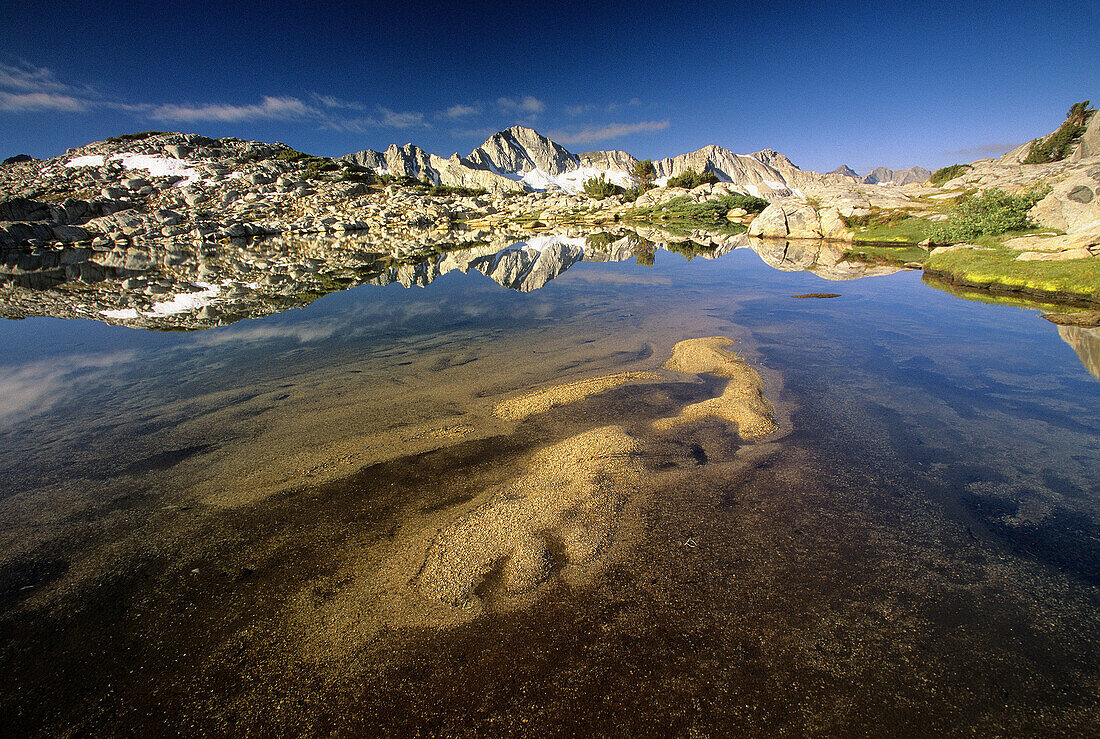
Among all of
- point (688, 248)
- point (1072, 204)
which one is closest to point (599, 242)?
point (688, 248)

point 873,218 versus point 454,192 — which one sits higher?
point 454,192

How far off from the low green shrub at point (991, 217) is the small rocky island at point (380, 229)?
6.2 inches

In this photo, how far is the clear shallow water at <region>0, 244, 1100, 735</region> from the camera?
379cm

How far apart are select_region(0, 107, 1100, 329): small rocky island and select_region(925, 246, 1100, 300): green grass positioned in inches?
3.3

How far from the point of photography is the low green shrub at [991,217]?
26.3 meters

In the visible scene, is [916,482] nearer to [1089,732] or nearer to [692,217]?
[1089,732]

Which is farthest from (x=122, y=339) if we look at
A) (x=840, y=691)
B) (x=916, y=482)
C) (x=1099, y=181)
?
(x=1099, y=181)

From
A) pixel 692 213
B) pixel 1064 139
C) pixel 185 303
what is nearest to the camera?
pixel 185 303

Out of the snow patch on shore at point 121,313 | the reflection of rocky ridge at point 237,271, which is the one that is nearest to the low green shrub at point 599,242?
the reflection of rocky ridge at point 237,271

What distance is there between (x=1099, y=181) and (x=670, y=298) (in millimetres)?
25503

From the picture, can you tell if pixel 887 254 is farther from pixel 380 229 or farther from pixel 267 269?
pixel 380 229

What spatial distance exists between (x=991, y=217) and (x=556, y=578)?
39119 mm

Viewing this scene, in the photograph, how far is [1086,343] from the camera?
41.4 ft

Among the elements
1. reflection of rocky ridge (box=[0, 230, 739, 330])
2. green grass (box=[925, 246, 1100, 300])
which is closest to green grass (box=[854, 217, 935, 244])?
reflection of rocky ridge (box=[0, 230, 739, 330])
